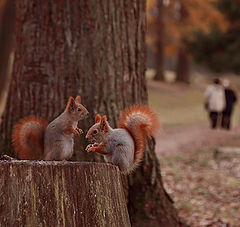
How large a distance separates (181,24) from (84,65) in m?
27.2

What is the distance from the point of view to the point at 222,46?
2559 centimetres

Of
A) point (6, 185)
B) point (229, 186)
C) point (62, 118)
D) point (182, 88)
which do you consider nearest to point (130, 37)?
point (62, 118)

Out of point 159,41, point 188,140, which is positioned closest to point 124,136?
point 188,140

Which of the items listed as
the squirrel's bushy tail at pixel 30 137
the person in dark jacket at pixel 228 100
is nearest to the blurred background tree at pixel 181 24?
the person in dark jacket at pixel 228 100

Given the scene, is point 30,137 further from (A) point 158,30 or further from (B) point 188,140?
(A) point 158,30

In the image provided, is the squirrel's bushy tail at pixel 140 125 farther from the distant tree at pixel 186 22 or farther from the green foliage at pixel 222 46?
the distant tree at pixel 186 22

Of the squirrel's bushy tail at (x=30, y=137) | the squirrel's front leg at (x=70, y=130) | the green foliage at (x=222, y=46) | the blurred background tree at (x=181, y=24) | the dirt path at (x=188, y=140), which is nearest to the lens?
the squirrel's front leg at (x=70, y=130)

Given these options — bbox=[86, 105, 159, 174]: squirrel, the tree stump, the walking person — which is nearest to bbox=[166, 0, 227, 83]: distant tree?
the walking person

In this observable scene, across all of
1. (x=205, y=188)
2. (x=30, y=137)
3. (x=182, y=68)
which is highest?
(x=30, y=137)

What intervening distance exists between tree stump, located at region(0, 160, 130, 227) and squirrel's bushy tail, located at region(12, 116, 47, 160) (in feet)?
2.20

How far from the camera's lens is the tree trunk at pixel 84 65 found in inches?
155

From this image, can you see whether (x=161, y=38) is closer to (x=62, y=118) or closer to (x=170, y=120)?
(x=170, y=120)

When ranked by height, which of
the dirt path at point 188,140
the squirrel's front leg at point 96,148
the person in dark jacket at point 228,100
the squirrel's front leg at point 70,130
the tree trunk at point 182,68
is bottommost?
the tree trunk at point 182,68

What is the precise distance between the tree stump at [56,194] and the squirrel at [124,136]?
12cm
